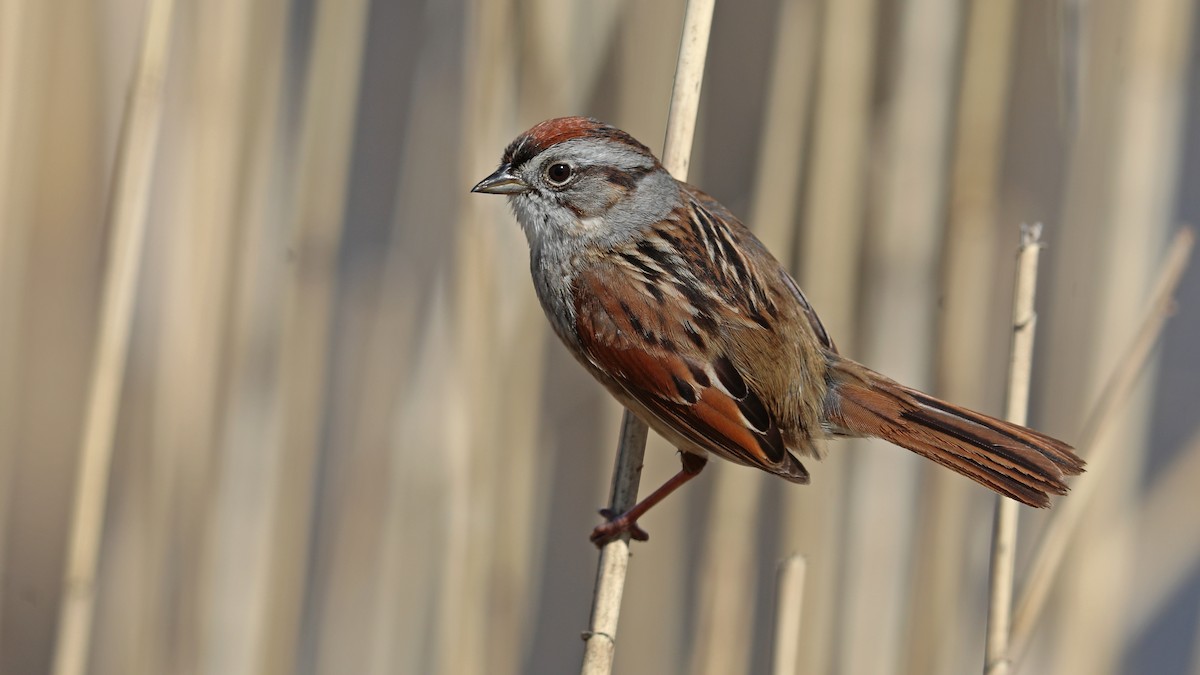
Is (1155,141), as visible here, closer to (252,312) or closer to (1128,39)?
(1128,39)

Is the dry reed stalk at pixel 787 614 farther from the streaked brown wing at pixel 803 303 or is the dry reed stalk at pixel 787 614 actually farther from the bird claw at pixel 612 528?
the streaked brown wing at pixel 803 303

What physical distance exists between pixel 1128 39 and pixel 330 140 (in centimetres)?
138

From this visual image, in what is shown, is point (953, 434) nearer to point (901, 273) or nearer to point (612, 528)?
point (901, 273)

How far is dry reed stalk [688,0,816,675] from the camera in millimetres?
2164

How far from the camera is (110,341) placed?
1916mm

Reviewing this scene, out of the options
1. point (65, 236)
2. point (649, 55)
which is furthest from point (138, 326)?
point (649, 55)

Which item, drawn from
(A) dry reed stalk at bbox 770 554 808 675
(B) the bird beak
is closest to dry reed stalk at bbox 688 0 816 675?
(A) dry reed stalk at bbox 770 554 808 675

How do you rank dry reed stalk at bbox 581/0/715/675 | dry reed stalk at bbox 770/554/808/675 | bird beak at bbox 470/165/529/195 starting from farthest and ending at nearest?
bird beak at bbox 470/165/529/195, dry reed stalk at bbox 770/554/808/675, dry reed stalk at bbox 581/0/715/675

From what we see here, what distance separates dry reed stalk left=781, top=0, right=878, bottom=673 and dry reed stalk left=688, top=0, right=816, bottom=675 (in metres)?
0.04

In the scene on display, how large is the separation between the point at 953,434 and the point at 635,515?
0.50m

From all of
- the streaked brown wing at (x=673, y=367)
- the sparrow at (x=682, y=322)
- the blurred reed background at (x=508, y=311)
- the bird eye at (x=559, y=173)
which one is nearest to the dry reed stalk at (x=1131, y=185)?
the blurred reed background at (x=508, y=311)

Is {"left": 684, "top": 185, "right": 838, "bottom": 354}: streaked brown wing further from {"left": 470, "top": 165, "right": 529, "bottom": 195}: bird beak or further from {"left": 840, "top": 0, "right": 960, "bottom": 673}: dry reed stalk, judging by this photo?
{"left": 470, "top": 165, "right": 529, "bottom": 195}: bird beak

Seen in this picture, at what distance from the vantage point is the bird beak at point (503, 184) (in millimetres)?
2115

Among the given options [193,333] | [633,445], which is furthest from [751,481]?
[193,333]
